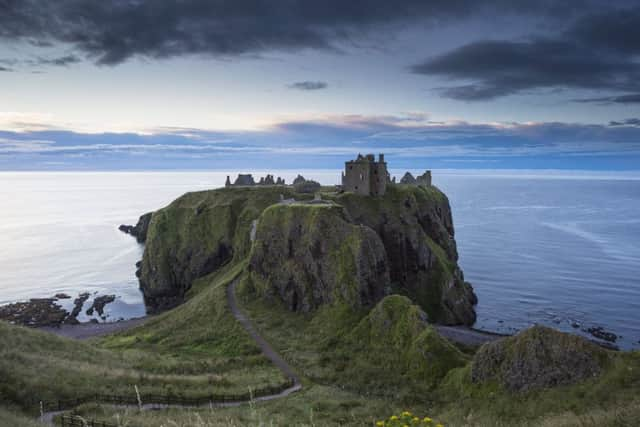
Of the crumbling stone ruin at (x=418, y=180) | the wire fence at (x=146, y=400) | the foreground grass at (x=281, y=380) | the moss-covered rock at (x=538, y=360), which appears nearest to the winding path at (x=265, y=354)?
the wire fence at (x=146, y=400)

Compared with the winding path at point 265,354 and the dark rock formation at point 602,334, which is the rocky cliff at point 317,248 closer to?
the winding path at point 265,354

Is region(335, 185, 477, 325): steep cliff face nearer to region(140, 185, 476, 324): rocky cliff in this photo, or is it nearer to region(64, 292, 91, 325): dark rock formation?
region(140, 185, 476, 324): rocky cliff

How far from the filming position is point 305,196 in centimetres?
9888

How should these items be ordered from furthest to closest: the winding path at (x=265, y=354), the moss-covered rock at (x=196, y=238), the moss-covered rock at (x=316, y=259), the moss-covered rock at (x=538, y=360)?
1. the moss-covered rock at (x=196, y=238)
2. the moss-covered rock at (x=316, y=259)
3. the moss-covered rock at (x=538, y=360)
4. the winding path at (x=265, y=354)

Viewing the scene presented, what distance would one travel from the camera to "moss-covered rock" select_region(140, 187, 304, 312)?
337 feet

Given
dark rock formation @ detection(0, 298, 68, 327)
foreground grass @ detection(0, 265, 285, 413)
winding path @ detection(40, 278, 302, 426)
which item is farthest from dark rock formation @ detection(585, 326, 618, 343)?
dark rock formation @ detection(0, 298, 68, 327)

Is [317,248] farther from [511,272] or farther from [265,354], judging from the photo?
[511,272]

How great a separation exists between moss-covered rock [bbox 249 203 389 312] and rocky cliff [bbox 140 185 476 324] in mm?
156

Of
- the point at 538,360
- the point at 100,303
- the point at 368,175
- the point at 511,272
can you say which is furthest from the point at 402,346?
the point at 511,272

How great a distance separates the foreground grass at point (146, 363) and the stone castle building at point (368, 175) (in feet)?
120

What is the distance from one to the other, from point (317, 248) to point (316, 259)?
1735mm

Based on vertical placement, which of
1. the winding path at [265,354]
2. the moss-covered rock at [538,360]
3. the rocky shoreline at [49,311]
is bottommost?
the rocky shoreline at [49,311]

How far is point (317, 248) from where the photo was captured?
66.9 meters

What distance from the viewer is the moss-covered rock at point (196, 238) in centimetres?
10262
